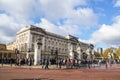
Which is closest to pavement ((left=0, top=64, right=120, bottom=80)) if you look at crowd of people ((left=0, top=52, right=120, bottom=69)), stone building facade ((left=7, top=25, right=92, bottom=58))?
crowd of people ((left=0, top=52, right=120, bottom=69))

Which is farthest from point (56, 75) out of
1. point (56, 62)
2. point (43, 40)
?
point (43, 40)

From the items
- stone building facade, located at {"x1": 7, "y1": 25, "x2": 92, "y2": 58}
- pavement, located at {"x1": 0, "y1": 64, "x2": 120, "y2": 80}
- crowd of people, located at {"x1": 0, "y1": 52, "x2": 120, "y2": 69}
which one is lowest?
pavement, located at {"x1": 0, "y1": 64, "x2": 120, "y2": 80}

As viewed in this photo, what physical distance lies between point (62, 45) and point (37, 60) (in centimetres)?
9738

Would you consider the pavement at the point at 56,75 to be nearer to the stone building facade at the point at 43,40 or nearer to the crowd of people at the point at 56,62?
the crowd of people at the point at 56,62

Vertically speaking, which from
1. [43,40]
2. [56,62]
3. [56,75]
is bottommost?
[56,75]

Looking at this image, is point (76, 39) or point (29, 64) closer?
point (29, 64)

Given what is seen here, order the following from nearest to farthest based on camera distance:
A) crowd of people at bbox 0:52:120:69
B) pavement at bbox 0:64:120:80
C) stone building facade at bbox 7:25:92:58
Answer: pavement at bbox 0:64:120:80
crowd of people at bbox 0:52:120:69
stone building facade at bbox 7:25:92:58

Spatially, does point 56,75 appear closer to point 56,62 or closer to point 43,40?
point 56,62

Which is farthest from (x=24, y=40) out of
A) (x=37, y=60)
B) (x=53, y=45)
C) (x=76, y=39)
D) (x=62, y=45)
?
(x=37, y=60)

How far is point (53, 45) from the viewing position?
129375 mm

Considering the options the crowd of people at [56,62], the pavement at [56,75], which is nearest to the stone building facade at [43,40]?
the crowd of people at [56,62]

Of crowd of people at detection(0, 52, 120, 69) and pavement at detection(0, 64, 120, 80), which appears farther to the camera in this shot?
crowd of people at detection(0, 52, 120, 69)

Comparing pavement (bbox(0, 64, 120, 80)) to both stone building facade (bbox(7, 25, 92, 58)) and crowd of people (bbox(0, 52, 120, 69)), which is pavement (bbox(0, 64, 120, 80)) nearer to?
crowd of people (bbox(0, 52, 120, 69))

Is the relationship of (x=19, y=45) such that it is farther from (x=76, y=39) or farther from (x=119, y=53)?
(x=119, y=53)
